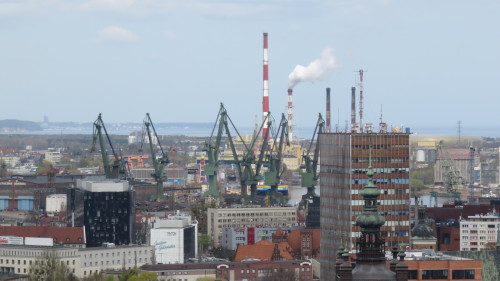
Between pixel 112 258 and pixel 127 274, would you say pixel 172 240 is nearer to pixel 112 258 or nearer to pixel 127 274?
pixel 112 258

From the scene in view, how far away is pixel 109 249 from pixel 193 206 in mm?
53663

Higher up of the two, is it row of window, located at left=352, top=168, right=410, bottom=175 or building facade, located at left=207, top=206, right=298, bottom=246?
row of window, located at left=352, top=168, right=410, bottom=175

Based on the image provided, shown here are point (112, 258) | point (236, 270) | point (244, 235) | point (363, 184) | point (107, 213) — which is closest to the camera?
point (363, 184)

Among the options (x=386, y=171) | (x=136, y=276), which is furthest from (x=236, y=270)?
(x=386, y=171)

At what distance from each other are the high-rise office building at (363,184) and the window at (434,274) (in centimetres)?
1133

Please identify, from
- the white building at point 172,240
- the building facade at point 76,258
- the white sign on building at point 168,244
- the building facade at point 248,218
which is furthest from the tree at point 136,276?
the building facade at point 248,218

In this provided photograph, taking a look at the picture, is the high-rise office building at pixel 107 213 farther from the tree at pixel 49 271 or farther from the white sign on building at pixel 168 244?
the tree at pixel 49 271

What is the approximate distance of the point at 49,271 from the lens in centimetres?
9219

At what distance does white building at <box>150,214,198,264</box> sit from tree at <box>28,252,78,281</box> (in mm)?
24881

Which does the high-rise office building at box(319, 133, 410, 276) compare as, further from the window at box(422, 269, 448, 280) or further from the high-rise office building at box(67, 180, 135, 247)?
the high-rise office building at box(67, 180, 135, 247)

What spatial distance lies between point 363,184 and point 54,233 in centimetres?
3823

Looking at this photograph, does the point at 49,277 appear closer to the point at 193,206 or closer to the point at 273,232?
the point at 273,232

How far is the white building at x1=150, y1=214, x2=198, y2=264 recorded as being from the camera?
121812 mm

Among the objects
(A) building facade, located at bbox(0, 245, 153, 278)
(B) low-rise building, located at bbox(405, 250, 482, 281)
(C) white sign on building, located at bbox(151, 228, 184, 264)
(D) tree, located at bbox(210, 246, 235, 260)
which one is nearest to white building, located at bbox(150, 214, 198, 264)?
(C) white sign on building, located at bbox(151, 228, 184, 264)
